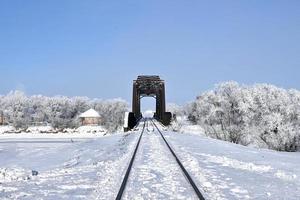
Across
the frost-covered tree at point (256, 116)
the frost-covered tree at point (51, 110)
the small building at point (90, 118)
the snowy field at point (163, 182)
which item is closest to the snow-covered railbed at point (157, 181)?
the snowy field at point (163, 182)

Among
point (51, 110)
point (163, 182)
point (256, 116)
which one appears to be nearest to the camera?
point (163, 182)

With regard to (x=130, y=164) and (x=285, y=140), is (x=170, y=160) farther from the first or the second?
(x=285, y=140)

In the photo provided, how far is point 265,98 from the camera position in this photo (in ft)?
197

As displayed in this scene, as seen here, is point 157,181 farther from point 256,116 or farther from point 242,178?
point 256,116

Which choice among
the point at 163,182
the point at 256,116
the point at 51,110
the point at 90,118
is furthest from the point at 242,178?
the point at 51,110

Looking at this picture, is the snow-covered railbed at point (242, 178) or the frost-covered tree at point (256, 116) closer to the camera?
the snow-covered railbed at point (242, 178)

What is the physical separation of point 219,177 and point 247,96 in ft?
160

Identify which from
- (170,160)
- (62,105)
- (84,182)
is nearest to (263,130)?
A: (170,160)

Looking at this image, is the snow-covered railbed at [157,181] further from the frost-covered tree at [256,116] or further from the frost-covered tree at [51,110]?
the frost-covered tree at [51,110]

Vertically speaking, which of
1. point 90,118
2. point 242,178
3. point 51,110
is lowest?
point 242,178

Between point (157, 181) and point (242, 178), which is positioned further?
point (242, 178)

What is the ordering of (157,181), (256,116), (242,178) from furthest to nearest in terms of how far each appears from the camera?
(256,116) < (242,178) < (157,181)

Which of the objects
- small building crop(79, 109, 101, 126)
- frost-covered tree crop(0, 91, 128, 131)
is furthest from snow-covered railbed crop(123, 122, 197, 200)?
frost-covered tree crop(0, 91, 128, 131)

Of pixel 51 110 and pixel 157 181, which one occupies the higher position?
pixel 51 110
